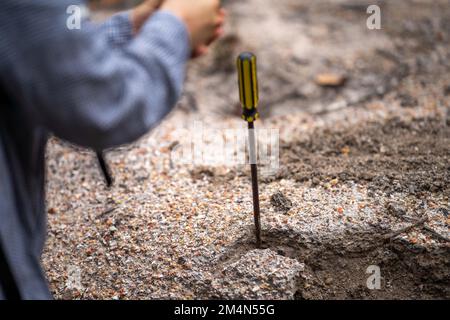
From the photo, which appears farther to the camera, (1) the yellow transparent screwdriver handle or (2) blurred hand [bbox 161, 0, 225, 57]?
(1) the yellow transparent screwdriver handle

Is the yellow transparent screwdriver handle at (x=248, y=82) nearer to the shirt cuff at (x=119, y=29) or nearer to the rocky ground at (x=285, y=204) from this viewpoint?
the shirt cuff at (x=119, y=29)

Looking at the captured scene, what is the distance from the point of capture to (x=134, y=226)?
7.39 ft

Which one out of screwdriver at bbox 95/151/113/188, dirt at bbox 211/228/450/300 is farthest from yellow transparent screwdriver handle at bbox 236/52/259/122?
screwdriver at bbox 95/151/113/188

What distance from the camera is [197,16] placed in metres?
1.12

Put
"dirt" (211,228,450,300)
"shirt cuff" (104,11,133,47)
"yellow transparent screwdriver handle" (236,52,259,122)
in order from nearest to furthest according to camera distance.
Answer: "shirt cuff" (104,11,133,47), "yellow transparent screwdriver handle" (236,52,259,122), "dirt" (211,228,450,300)

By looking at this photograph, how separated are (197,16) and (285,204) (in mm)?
1287

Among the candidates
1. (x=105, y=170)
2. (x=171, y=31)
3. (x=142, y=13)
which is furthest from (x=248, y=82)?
(x=105, y=170)

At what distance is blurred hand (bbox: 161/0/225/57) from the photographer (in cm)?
111

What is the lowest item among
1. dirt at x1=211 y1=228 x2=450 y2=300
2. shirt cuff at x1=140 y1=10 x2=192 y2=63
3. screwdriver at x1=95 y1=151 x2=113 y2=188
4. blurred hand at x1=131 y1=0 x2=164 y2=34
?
dirt at x1=211 y1=228 x2=450 y2=300

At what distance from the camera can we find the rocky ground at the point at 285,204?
1964 millimetres

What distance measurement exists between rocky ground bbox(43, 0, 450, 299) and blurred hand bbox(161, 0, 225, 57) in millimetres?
1079

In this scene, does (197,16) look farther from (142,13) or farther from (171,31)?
(142,13)

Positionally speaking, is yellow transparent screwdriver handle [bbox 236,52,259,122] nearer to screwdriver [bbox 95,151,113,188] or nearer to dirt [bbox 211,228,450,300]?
dirt [bbox 211,228,450,300]

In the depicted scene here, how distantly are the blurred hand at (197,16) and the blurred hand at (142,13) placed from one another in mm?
117
